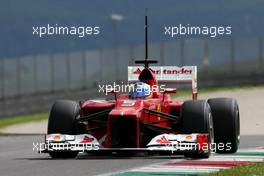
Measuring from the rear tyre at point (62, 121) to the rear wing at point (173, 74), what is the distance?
208 cm

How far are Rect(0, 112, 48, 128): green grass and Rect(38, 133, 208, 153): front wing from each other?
2820 centimetres

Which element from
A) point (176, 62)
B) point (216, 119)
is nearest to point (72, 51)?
point (176, 62)

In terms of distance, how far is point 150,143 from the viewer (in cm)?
1955

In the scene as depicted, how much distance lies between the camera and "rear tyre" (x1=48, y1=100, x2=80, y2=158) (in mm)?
20203

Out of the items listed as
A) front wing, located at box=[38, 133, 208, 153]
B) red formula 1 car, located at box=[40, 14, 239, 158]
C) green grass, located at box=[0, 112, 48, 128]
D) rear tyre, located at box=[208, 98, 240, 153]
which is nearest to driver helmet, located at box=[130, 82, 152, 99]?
red formula 1 car, located at box=[40, 14, 239, 158]

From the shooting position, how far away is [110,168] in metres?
17.5

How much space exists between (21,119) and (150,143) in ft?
111

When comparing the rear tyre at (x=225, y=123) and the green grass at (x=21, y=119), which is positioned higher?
the rear tyre at (x=225, y=123)

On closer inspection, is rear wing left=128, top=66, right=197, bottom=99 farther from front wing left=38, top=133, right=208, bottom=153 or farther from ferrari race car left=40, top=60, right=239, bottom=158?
front wing left=38, top=133, right=208, bottom=153

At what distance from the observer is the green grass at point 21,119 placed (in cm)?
5031

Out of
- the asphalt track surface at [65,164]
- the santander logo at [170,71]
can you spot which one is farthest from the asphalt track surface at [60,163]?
the santander logo at [170,71]

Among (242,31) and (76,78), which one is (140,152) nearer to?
(76,78)

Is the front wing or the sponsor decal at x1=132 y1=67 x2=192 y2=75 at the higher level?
the sponsor decal at x1=132 y1=67 x2=192 y2=75

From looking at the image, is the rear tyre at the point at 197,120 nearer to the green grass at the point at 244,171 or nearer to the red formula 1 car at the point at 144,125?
the red formula 1 car at the point at 144,125
